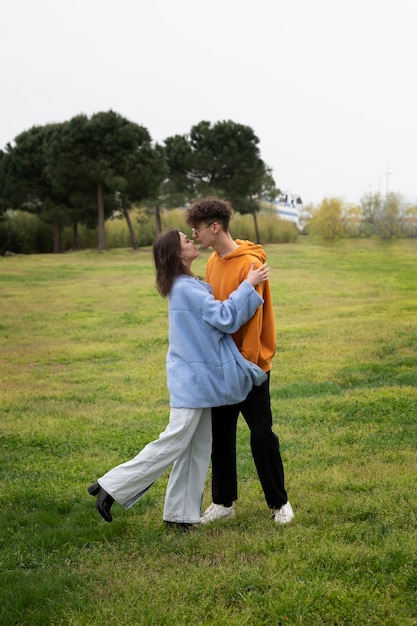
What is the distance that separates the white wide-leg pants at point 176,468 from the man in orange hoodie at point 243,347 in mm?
198

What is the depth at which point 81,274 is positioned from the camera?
23.7 metres

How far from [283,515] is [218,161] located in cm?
3705

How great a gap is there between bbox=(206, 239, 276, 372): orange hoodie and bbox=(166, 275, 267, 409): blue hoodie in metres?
0.08

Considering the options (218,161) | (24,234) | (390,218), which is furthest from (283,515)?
(218,161)

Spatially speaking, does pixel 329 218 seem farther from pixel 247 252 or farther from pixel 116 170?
pixel 247 252

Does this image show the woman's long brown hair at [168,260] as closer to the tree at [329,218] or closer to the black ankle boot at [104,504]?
the black ankle boot at [104,504]

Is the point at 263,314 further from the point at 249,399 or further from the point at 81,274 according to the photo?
the point at 81,274

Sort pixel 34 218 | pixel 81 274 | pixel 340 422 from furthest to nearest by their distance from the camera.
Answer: pixel 34 218 < pixel 81 274 < pixel 340 422

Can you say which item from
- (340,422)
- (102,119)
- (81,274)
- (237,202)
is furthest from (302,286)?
(237,202)

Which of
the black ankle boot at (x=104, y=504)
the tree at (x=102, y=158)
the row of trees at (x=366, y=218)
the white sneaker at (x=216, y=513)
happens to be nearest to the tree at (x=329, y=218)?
the row of trees at (x=366, y=218)

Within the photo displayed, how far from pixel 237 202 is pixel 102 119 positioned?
879cm

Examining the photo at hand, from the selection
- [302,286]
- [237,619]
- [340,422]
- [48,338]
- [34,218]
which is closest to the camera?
[237,619]

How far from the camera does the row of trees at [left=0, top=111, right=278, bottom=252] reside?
34.2 metres

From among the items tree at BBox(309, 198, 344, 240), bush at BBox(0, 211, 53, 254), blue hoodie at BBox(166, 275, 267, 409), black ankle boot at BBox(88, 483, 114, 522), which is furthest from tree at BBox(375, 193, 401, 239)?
black ankle boot at BBox(88, 483, 114, 522)
